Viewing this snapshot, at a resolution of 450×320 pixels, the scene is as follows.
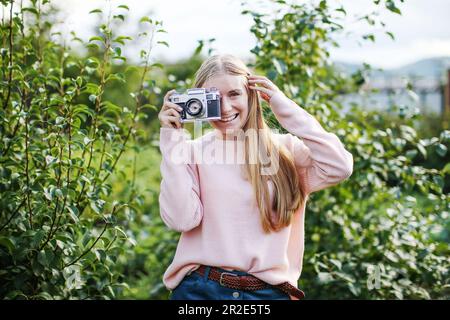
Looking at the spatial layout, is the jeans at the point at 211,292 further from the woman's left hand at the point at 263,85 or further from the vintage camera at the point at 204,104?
the woman's left hand at the point at 263,85

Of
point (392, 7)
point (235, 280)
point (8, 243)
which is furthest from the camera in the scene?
point (392, 7)

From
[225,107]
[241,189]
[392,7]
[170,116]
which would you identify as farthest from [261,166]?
[392,7]

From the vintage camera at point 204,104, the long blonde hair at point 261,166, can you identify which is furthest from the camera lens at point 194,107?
the long blonde hair at point 261,166

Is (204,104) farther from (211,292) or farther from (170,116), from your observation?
(211,292)

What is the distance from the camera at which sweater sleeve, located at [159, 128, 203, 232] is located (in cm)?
206

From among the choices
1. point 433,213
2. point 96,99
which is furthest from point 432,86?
point 96,99

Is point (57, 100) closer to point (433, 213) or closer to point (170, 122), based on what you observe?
point (170, 122)

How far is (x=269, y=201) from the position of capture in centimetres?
212

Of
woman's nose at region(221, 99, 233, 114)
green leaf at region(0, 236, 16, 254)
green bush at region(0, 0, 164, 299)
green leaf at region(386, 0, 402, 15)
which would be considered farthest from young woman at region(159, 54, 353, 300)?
green leaf at region(386, 0, 402, 15)

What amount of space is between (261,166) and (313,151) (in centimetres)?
19

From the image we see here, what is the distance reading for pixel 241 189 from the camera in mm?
2121

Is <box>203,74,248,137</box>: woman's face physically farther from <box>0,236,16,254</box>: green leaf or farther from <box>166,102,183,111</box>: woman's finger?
<box>0,236,16,254</box>: green leaf

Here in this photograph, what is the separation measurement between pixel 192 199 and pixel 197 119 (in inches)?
10.8
